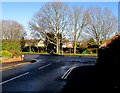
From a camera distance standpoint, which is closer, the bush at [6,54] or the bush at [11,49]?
the bush at [6,54]

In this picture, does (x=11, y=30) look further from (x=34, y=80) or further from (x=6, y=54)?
(x=34, y=80)

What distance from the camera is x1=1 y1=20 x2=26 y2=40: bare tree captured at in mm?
44156

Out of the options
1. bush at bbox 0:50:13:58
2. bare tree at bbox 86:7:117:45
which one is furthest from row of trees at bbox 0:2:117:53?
bush at bbox 0:50:13:58

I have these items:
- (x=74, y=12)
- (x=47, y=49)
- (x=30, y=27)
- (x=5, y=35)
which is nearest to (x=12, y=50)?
(x=30, y=27)

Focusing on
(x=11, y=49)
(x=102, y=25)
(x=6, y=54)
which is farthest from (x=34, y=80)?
(x=102, y=25)

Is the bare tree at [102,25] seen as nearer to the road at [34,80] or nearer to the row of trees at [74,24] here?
the row of trees at [74,24]

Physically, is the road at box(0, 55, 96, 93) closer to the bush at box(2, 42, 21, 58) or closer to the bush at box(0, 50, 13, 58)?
the bush at box(0, 50, 13, 58)

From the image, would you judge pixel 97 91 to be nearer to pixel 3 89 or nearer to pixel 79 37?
pixel 3 89

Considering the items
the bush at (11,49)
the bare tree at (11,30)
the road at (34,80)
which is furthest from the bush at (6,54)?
the bare tree at (11,30)

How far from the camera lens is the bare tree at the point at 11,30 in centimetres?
4416

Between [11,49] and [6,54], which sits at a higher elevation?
[11,49]

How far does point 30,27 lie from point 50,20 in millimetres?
6018

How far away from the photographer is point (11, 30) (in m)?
44.9

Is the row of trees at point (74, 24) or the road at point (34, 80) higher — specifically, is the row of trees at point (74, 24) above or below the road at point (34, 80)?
above
